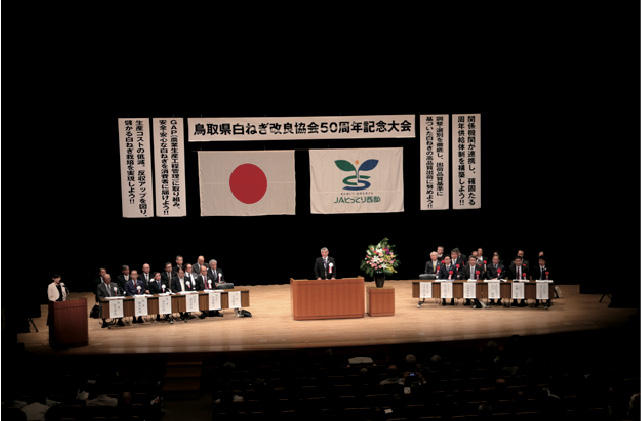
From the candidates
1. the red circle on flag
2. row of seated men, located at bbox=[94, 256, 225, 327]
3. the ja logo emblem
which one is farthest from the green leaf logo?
row of seated men, located at bbox=[94, 256, 225, 327]

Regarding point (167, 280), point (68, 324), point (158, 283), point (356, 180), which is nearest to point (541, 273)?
point (356, 180)

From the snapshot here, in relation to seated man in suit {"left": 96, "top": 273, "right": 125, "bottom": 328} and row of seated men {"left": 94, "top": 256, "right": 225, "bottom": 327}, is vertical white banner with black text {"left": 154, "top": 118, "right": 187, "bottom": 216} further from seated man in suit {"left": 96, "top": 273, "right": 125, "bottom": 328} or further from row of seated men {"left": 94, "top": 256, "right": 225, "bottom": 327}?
seated man in suit {"left": 96, "top": 273, "right": 125, "bottom": 328}

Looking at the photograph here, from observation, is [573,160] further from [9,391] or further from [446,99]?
[9,391]

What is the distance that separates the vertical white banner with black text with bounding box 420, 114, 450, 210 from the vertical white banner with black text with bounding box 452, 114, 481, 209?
0.20 metres

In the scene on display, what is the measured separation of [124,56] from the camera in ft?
43.9

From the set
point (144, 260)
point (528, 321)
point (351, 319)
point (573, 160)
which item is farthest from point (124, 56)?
point (573, 160)

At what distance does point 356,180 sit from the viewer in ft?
52.2

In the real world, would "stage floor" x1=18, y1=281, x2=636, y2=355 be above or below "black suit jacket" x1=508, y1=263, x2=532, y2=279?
below

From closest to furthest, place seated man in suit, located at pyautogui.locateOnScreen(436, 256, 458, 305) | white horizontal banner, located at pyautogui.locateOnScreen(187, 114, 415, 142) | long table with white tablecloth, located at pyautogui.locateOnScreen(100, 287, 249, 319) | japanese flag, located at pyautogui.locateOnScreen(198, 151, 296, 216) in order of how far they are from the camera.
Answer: long table with white tablecloth, located at pyautogui.locateOnScreen(100, 287, 249, 319) < seated man in suit, located at pyautogui.locateOnScreen(436, 256, 458, 305) < white horizontal banner, located at pyautogui.locateOnScreen(187, 114, 415, 142) < japanese flag, located at pyautogui.locateOnScreen(198, 151, 296, 216)

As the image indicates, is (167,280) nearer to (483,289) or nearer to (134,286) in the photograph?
(134,286)

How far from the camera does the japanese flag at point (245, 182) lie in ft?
51.3

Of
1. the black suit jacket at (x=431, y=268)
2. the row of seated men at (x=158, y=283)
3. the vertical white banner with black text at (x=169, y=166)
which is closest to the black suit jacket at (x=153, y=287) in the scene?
the row of seated men at (x=158, y=283)

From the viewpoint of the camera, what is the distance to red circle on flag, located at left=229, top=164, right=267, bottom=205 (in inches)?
618

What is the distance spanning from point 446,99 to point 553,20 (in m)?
3.69
